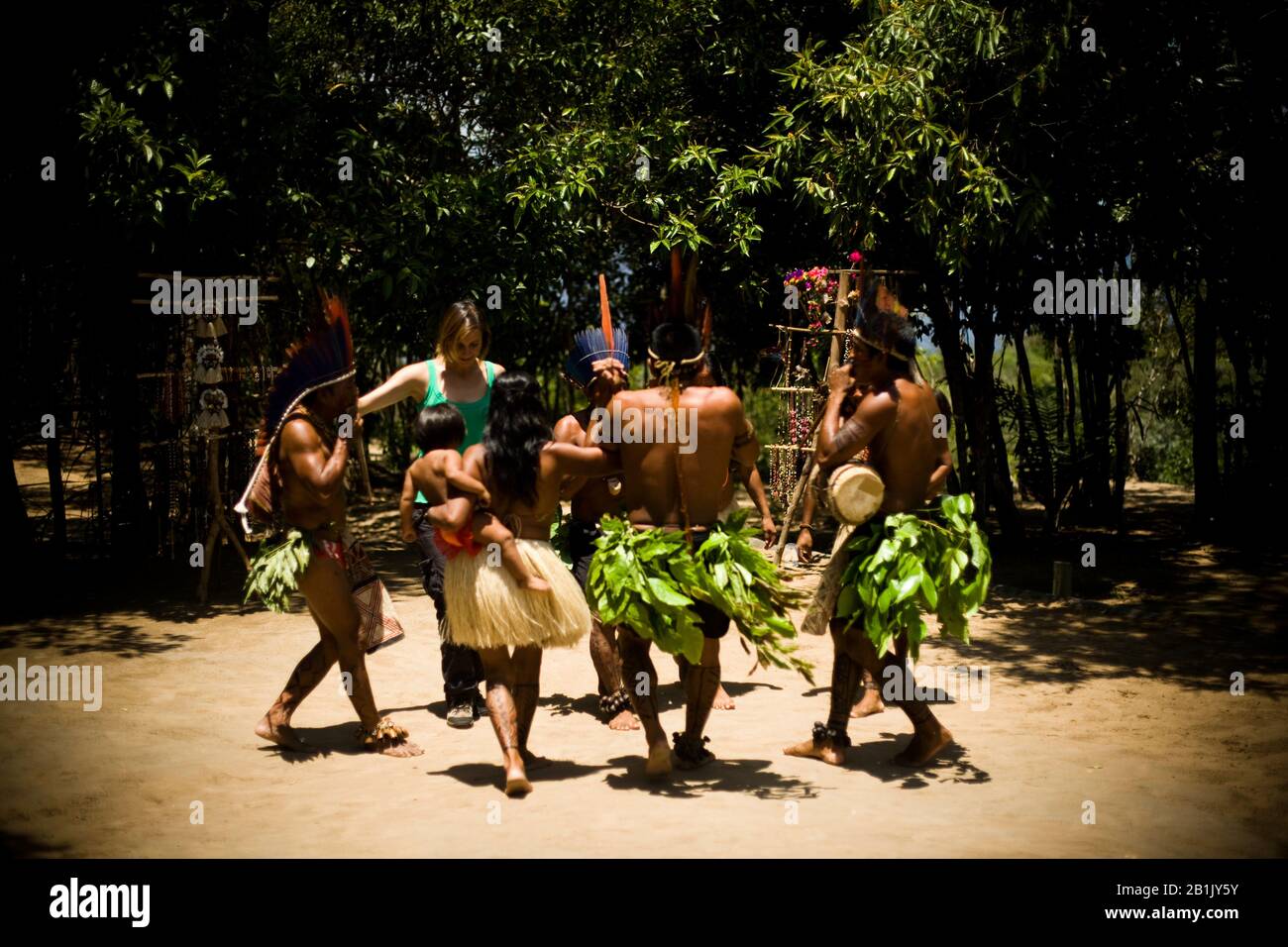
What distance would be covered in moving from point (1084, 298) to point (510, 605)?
27.0ft

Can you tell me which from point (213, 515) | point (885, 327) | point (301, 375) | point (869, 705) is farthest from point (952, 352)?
point (301, 375)

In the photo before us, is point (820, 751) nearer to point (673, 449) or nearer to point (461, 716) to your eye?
point (673, 449)

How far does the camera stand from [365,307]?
10.8 meters

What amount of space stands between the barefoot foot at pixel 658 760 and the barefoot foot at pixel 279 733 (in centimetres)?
158

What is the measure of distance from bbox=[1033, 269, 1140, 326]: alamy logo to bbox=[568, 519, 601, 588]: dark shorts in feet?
20.8

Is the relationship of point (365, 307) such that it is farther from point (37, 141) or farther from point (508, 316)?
point (37, 141)

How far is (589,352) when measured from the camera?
6.12 meters

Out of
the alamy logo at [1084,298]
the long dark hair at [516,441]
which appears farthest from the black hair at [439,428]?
the alamy logo at [1084,298]

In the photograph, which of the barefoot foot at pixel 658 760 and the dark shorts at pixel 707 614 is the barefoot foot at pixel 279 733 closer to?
the barefoot foot at pixel 658 760

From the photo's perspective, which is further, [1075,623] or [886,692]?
[1075,623]

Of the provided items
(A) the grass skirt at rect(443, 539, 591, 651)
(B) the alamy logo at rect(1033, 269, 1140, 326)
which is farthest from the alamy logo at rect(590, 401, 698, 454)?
(B) the alamy logo at rect(1033, 269, 1140, 326)

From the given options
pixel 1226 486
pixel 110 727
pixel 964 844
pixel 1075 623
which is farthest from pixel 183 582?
pixel 1226 486

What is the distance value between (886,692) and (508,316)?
5486 millimetres

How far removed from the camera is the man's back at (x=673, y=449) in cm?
525
